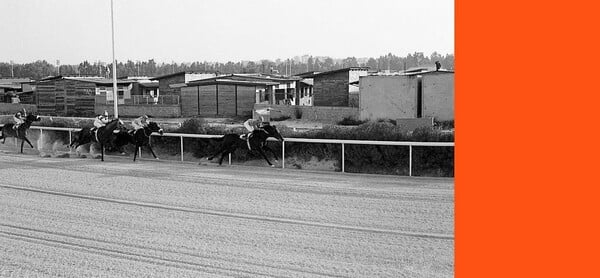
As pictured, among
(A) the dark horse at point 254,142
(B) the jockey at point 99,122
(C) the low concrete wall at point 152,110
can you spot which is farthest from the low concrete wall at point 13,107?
(A) the dark horse at point 254,142

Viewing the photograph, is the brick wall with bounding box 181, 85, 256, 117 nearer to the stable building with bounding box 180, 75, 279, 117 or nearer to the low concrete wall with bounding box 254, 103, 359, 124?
the stable building with bounding box 180, 75, 279, 117

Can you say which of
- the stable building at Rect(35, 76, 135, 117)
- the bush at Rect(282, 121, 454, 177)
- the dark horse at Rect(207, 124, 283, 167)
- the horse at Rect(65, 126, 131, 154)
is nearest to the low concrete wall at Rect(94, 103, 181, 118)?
the stable building at Rect(35, 76, 135, 117)

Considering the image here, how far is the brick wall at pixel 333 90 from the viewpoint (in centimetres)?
3869

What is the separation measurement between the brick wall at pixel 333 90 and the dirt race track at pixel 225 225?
25.8 metres

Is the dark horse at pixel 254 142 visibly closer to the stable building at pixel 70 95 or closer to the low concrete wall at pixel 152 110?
the low concrete wall at pixel 152 110

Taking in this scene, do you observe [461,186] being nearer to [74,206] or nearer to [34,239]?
[34,239]

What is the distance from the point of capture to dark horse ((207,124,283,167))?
45.5 feet

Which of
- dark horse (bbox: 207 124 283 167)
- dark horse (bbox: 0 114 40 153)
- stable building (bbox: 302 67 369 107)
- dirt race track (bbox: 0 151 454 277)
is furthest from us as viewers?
stable building (bbox: 302 67 369 107)

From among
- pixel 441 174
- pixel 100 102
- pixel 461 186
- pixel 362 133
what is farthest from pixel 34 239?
pixel 100 102

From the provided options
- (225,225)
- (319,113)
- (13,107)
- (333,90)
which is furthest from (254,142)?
(13,107)

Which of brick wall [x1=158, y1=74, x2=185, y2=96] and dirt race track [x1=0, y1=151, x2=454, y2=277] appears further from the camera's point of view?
brick wall [x1=158, y1=74, x2=185, y2=96]

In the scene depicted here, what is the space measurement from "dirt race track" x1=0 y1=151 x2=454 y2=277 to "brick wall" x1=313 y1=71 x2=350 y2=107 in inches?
1016

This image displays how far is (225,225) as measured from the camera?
7988 millimetres

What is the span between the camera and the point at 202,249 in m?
6.68
